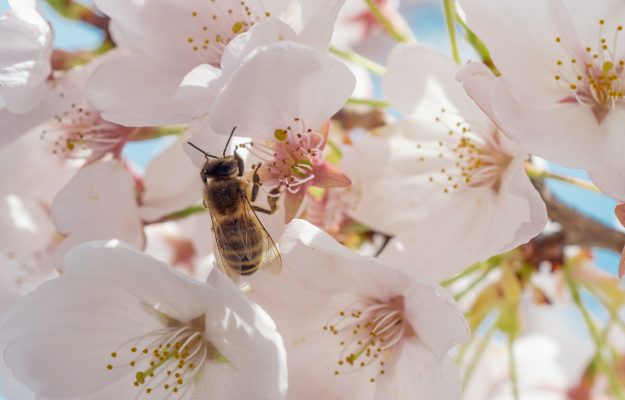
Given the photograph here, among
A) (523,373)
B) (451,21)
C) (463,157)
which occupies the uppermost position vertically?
(451,21)

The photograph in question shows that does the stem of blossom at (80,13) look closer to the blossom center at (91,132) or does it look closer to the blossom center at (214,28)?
the blossom center at (91,132)

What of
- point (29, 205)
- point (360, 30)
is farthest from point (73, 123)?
point (360, 30)

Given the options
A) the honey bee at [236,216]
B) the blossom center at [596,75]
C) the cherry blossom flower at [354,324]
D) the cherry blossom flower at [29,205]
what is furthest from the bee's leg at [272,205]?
the cherry blossom flower at [29,205]

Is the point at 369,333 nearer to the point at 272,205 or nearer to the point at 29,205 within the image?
the point at 272,205

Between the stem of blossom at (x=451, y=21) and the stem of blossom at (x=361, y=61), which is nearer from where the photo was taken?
the stem of blossom at (x=451, y=21)

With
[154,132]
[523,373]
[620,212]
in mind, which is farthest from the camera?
[523,373]

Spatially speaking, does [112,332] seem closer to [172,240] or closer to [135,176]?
[135,176]

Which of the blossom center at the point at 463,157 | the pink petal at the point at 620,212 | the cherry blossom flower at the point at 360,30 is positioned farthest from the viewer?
the cherry blossom flower at the point at 360,30
